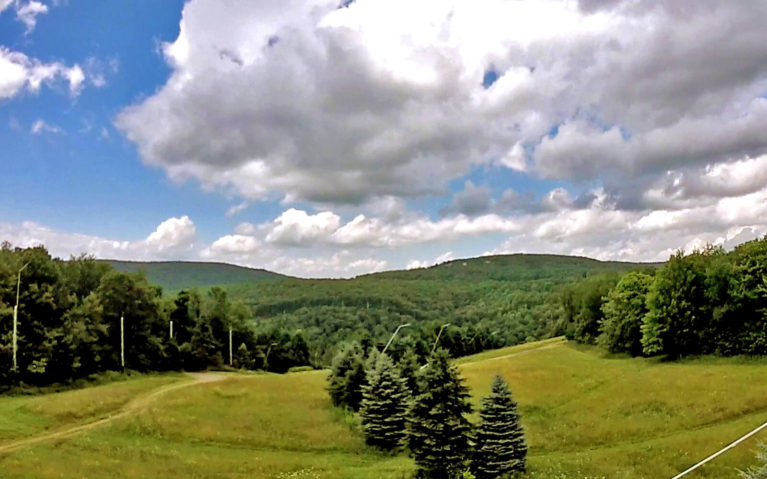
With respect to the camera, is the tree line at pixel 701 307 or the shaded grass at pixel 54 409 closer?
the shaded grass at pixel 54 409

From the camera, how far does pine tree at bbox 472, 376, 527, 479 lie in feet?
96.8

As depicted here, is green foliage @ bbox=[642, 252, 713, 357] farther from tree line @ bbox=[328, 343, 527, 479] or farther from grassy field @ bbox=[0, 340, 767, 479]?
tree line @ bbox=[328, 343, 527, 479]

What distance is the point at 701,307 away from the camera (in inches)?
2180

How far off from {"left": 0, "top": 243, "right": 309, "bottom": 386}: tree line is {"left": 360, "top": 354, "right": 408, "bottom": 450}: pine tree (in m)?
27.6

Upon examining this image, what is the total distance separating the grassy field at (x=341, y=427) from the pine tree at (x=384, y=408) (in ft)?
4.09

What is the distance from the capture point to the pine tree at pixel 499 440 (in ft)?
96.8

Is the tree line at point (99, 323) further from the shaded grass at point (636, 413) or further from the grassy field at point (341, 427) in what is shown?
the shaded grass at point (636, 413)

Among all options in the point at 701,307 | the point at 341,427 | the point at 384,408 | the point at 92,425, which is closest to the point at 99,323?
the point at 92,425

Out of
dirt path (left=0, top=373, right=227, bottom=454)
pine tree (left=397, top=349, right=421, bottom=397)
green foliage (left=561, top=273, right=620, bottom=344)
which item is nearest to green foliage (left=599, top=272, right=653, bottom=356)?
green foliage (left=561, top=273, right=620, bottom=344)

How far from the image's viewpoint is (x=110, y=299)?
62.4m

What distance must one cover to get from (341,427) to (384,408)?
13.5 feet

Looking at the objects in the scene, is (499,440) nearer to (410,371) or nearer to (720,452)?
(720,452)

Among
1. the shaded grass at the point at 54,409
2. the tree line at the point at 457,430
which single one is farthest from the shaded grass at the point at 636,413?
the shaded grass at the point at 54,409

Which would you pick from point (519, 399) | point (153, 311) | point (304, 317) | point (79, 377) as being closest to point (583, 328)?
point (519, 399)
